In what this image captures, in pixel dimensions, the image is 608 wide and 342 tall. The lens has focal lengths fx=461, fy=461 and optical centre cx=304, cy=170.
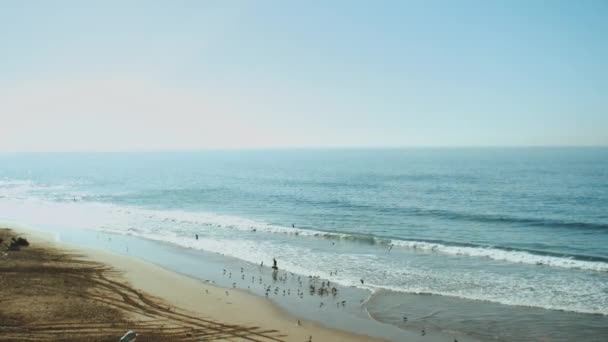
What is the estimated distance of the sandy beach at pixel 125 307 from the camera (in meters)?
21.7

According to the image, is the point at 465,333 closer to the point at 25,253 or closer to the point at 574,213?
the point at 25,253

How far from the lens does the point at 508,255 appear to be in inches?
1563

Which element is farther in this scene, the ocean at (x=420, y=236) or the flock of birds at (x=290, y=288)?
the flock of birds at (x=290, y=288)

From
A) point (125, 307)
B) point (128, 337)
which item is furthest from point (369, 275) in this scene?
point (128, 337)

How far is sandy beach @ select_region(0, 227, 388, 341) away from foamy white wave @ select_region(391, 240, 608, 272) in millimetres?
20594

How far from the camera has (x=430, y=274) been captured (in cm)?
3466

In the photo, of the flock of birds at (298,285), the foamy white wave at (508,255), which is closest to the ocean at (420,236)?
the foamy white wave at (508,255)

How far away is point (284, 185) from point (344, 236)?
5734 cm

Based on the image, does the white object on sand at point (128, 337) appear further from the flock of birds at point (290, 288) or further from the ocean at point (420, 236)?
the ocean at point (420, 236)

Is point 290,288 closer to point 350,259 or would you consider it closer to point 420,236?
point 350,259

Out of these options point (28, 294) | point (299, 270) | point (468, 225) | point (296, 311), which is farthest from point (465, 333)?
point (468, 225)

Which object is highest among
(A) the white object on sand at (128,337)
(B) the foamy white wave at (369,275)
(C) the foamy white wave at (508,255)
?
(A) the white object on sand at (128,337)

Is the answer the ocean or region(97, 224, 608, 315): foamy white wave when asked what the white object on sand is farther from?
region(97, 224, 608, 315): foamy white wave

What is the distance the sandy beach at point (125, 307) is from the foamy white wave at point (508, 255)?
20594 mm
